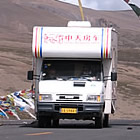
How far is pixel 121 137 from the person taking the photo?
16625mm

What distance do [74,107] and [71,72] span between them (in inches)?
48.6

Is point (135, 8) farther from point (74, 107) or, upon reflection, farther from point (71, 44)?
point (74, 107)

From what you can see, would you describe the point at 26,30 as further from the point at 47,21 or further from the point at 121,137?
the point at 121,137

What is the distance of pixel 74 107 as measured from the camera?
783 inches

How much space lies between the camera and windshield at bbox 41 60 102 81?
66.7 ft

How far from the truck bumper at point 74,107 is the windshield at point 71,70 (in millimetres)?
921

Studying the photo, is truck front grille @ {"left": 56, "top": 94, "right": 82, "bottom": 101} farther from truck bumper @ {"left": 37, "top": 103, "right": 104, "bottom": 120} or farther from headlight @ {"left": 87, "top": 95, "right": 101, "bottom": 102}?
headlight @ {"left": 87, "top": 95, "right": 101, "bottom": 102}

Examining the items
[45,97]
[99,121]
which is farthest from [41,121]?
[99,121]

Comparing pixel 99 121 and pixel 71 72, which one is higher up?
pixel 71 72

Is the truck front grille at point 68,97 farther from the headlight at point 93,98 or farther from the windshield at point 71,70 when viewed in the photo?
the windshield at point 71,70

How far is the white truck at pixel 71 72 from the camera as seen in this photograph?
19891 millimetres

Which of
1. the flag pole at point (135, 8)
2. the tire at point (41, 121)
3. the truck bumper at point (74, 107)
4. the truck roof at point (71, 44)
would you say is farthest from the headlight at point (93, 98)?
the flag pole at point (135, 8)

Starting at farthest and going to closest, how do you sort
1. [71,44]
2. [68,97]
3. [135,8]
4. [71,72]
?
[135,8]
[71,72]
[71,44]
[68,97]

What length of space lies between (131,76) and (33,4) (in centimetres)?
9459
